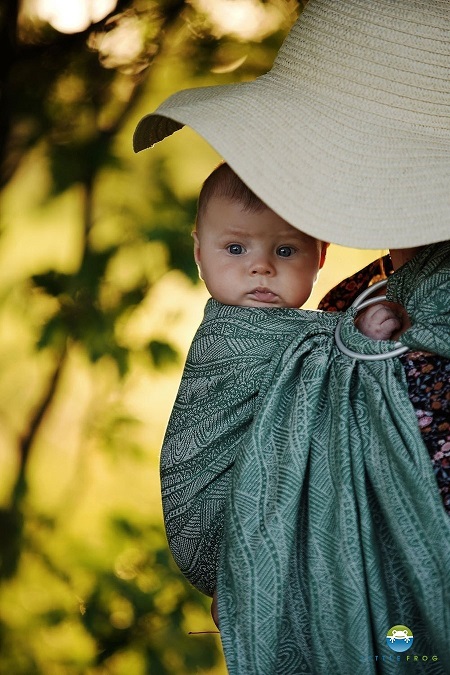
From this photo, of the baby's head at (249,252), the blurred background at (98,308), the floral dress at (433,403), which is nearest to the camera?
the floral dress at (433,403)

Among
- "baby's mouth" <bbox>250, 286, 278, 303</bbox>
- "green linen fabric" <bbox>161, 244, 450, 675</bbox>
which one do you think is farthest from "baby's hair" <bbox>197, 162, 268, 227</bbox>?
"green linen fabric" <bbox>161, 244, 450, 675</bbox>

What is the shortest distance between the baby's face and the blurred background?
1317 mm

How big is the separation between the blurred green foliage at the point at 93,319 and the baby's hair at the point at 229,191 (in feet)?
4.16

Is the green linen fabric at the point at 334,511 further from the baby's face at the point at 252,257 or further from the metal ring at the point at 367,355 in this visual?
the baby's face at the point at 252,257

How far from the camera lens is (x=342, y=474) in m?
1.05

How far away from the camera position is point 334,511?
1064 millimetres

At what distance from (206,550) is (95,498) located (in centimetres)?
175

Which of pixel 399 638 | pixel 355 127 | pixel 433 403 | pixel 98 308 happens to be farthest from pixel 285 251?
pixel 98 308

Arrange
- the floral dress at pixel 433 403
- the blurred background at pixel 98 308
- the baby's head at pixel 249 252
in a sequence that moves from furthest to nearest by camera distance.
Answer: the blurred background at pixel 98 308 → the baby's head at pixel 249 252 → the floral dress at pixel 433 403

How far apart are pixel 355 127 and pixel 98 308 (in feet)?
5.61

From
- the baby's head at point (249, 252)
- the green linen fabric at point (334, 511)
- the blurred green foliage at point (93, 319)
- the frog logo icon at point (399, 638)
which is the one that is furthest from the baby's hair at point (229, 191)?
the blurred green foliage at point (93, 319)

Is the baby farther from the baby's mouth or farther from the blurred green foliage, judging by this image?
the blurred green foliage

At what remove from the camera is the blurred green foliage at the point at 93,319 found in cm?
271

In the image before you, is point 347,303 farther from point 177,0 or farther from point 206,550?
point 177,0
